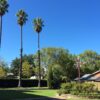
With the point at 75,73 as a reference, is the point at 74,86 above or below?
below

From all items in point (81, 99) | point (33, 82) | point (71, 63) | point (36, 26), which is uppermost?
point (36, 26)

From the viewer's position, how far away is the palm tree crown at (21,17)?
240 feet

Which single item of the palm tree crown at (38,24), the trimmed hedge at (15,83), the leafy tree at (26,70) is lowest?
the trimmed hedge at (15,83)

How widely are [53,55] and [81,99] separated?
55095 mm

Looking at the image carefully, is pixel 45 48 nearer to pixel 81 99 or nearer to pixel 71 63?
pixel 71 63

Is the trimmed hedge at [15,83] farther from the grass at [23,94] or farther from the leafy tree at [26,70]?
the leafy tree at [26,70]

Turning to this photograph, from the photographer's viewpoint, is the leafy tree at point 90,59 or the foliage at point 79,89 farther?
the leafy tree at point 90,59

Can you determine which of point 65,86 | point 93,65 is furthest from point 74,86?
point 93,65

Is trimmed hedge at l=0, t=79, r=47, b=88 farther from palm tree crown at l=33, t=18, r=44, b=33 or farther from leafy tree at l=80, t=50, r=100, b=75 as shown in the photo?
leafy tree at l=80, t=50, r=100, b=75

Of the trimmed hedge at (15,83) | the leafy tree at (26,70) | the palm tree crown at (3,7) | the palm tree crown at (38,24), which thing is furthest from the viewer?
the leafy tree at (26,70)

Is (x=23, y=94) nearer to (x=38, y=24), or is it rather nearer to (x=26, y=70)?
(x=38, y=24)

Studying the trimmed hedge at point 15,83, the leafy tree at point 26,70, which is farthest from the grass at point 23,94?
the leafy tree at point 26,70

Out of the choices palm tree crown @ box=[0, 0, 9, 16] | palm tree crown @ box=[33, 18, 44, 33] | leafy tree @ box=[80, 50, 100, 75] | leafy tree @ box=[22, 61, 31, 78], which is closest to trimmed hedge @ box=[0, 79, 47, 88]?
palm tree crown @ box=[33, 18, 44, 33]

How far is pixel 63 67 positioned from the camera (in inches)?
3406
